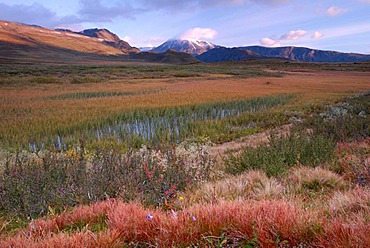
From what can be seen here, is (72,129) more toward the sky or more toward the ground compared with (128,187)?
more toward the ground

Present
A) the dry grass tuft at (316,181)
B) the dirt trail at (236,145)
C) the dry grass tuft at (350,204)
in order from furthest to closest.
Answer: the dirt trail at (236,145) < the dry grass tuft at (316,181) < the dry grass tuft at (350,204)

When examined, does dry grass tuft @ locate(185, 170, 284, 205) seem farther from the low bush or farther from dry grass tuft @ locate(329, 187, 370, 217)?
dry grass tuft @ locate(329, 187, 370, 217)

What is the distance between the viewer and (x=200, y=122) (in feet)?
48.8

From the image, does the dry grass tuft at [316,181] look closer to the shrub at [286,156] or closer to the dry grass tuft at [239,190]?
the dry grass tuft at [239,190]

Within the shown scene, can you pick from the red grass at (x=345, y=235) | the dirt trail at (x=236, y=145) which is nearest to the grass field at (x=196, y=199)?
the red grass at (x=345, y=235)

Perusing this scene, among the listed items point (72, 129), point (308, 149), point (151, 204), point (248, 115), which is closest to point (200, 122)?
point (248, 115)

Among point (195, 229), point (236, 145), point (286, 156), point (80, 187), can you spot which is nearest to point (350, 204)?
point (195, 229)

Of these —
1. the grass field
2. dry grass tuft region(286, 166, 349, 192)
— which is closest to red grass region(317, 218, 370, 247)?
the grass field

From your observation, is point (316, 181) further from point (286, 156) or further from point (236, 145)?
point (236, 145)

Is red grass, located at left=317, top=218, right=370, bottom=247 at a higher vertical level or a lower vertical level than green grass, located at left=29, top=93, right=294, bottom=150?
higher

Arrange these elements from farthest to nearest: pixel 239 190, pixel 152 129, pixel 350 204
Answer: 1. pixel 152 129
2. pixel 239 190
3. pixel 350 204

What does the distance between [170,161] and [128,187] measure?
1.63 metres

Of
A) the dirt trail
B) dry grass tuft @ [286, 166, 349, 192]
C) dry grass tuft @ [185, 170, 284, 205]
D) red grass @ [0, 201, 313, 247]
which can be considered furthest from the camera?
the dirt trail

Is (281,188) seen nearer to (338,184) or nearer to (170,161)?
(338,184)
